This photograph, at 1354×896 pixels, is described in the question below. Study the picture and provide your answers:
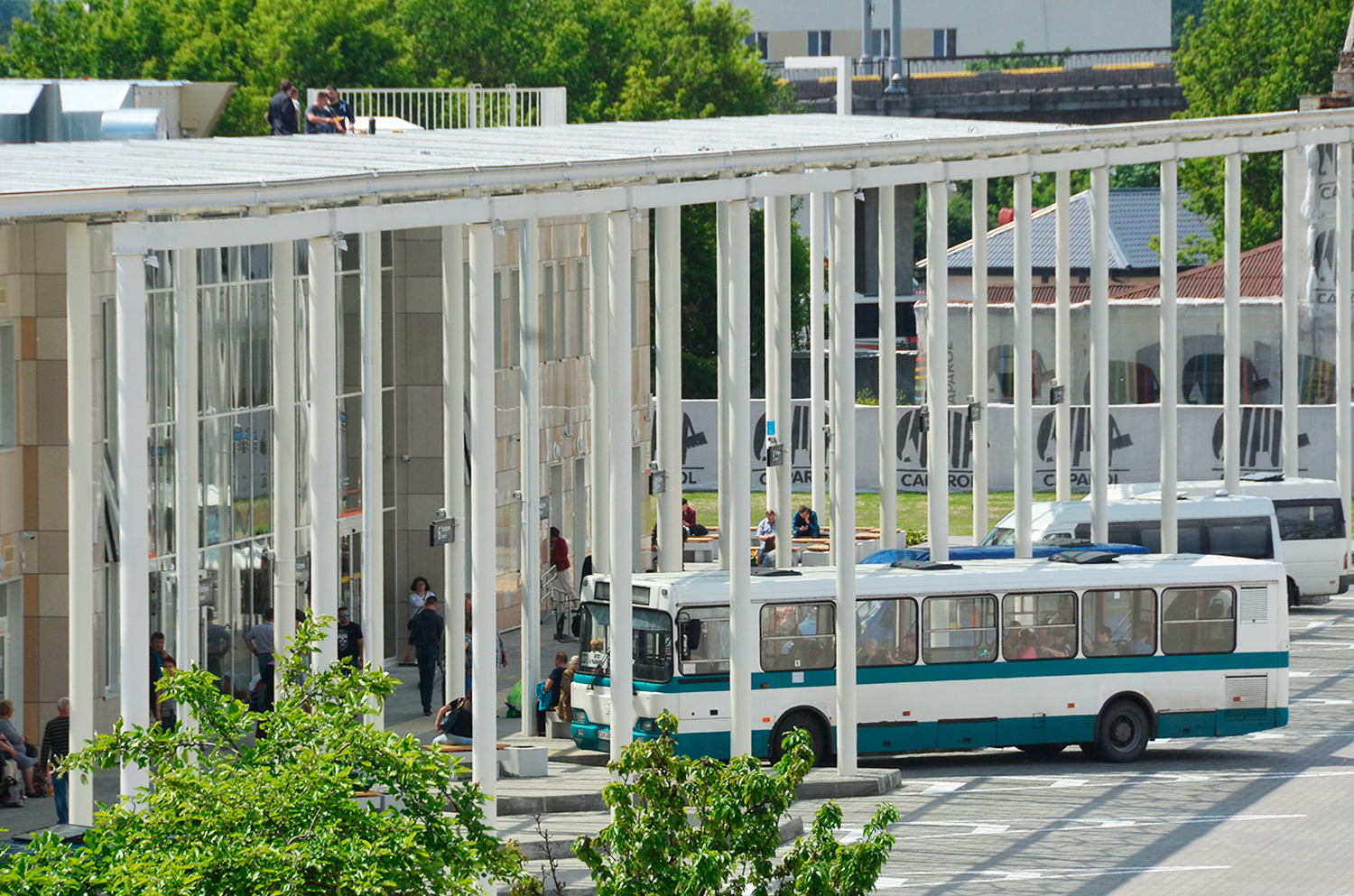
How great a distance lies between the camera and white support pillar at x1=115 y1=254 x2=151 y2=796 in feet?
57.9

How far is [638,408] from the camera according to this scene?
4338 cm

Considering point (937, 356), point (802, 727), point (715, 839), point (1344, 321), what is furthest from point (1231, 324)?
point (715, 839)

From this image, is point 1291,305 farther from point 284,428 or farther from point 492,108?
point 284,428

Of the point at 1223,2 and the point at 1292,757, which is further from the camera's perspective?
the point at 1223,2

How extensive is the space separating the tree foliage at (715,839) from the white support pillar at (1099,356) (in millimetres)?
23502

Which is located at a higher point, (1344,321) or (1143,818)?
(1344,321)

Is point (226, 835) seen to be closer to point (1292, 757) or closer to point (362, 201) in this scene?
point (362, 201)

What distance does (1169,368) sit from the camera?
3909cm

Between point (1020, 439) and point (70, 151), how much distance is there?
17.3m

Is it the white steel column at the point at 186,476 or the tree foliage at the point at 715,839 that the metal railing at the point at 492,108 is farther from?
the tree foliage at the point at 715,839

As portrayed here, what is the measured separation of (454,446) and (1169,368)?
17.4 metres

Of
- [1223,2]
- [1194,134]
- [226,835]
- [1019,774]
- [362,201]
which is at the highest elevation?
[1223,2]

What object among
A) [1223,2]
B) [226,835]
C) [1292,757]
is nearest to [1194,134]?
[1292,757]

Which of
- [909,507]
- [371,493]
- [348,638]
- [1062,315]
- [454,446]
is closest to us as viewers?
[371,493]
